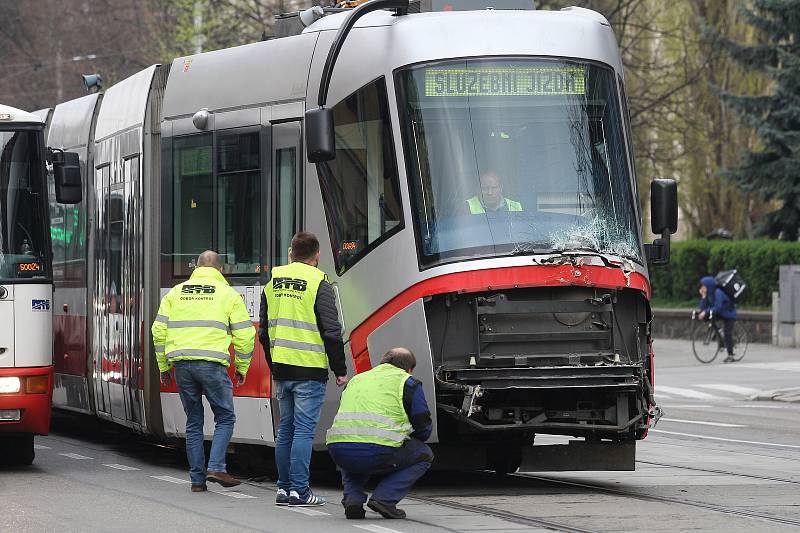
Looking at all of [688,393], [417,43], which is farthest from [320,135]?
[688,393]

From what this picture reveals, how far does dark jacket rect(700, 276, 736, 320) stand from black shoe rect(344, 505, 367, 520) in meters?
21.5

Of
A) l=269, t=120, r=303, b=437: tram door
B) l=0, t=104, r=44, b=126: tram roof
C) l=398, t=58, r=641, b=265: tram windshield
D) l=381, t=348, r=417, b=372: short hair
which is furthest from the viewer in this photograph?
l=0, t=104, r=44, b=126: tram roof

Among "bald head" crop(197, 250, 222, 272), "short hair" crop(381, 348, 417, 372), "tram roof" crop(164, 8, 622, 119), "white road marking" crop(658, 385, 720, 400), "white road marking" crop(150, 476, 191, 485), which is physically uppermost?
"tram roof" crop(164, 8, 622, 119)

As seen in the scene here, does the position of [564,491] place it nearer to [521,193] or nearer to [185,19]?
[521,193]

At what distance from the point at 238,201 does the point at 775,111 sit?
993 inches

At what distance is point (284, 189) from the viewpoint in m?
13.5

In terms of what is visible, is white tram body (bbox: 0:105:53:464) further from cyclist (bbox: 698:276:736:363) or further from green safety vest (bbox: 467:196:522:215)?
cyclist (bbox: 698:276:736:363)

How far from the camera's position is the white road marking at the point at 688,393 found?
2605 cm

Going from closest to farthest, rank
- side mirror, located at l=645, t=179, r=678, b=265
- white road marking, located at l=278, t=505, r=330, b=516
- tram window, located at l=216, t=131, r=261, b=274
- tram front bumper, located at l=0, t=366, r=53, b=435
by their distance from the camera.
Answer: white road marking, located at l=278, t=505, r=330, b=516, side mirror, located at l=645, t=179, r=678, b=265, tram window, located at l=216, t=131, r=261, b=274, tram front bumper, located at l=0, t=366, r=53, b=435

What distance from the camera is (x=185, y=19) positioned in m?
38.1

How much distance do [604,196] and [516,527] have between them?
286 centimetres

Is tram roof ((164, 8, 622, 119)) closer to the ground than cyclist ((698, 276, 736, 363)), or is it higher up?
higher up

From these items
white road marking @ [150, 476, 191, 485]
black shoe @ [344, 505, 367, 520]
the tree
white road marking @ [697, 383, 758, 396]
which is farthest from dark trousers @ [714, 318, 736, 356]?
black shoe @ [344, 505, 367, 520]

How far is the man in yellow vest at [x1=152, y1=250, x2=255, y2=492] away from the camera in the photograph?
497 inches
